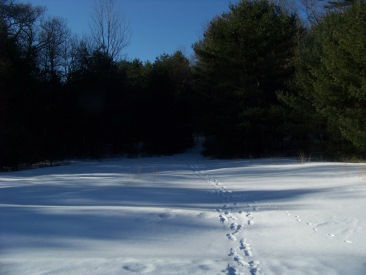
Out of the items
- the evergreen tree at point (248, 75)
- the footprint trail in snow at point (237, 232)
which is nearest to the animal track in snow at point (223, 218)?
the footprint trail in snow at point (237, 232)

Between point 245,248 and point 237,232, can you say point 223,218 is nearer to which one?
point 237,232

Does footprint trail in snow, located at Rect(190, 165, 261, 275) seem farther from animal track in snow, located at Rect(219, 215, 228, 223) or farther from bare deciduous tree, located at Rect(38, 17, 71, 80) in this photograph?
bare deciduous tree, located at Rect(38, 17, 71, 80)

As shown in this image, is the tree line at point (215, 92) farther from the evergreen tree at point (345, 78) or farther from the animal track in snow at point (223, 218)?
the animal track in snow at point (223, 218)

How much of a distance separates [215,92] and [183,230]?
82.0ft

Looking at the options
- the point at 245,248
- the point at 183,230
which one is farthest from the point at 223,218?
the point at 245,248

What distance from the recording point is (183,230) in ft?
23.4

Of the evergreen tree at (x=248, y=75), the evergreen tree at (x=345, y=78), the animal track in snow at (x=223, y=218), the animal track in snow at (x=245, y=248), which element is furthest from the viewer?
the evergreen tree at (x=248, y=75)

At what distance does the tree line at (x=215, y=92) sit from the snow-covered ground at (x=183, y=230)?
43.7ft

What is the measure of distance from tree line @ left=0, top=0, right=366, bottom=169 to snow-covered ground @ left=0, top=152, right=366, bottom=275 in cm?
1333

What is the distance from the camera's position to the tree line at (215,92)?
23562mm

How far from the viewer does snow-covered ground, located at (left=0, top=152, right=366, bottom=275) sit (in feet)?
16.4

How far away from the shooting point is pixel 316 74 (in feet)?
79.9

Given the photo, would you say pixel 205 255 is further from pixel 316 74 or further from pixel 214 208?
pixel 316 74

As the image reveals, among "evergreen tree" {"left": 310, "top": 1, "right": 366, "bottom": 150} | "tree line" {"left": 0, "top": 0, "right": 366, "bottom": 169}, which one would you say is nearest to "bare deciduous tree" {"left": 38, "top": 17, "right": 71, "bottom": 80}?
"tree line" {"left": 0, "top": 0, "right": 366, "bottom": 169}
